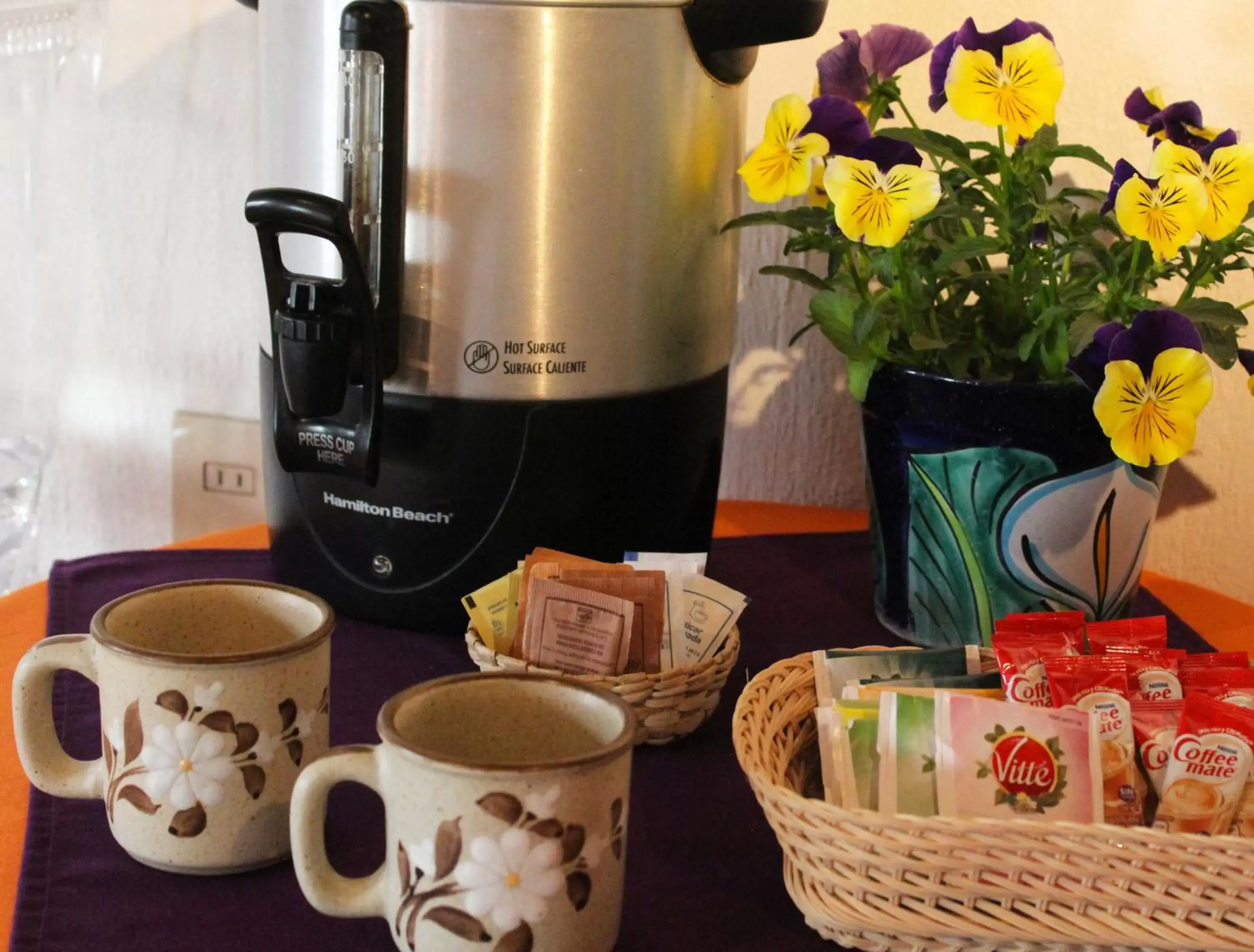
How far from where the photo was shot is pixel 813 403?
3.40 ft

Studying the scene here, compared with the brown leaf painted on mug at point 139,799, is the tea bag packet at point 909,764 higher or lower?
higher

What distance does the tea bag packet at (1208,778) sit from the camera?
1.61 ft

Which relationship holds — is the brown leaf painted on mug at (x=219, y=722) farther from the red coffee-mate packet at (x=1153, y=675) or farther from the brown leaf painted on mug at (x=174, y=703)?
the red coffee-mate packet at (x=1153, y=675)

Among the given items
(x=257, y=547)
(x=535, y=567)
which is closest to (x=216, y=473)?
(x=257, y=547)

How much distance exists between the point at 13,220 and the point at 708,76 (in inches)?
27.6

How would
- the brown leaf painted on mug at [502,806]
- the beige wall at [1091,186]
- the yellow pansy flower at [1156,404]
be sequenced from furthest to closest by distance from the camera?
the beige wall at [1091,186]
the yellow pansy flower at [1156,404]
the brown leaf painted on mug at [502,806]

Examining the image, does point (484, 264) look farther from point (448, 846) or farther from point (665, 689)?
point (448, 846)

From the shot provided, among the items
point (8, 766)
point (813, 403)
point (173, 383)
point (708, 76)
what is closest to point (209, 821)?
point (8, 766)

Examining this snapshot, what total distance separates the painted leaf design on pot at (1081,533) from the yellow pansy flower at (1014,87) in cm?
18

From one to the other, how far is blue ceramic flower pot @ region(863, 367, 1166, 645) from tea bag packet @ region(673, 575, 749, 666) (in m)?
0.14

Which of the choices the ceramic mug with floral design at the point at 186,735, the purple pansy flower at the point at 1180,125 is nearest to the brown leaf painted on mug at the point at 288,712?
the ceramic mug with floral design at the point at 186,735

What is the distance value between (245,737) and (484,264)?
0.92 feet

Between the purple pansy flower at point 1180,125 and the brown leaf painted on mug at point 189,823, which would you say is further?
the purple pansy flower at point 1180,125

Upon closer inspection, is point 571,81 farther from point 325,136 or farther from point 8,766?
point 8,766
